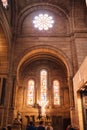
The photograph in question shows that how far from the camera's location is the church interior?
12172 millimetres

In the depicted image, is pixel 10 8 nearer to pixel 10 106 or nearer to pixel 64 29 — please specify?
pixel 64 29

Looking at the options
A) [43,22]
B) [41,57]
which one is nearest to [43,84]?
[41,57]

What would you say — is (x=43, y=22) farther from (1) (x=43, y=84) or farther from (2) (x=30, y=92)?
(2) (x=30, y=92)

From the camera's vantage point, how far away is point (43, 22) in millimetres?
15234

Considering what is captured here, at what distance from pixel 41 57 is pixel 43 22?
11.2ft

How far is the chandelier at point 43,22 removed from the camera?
14911 mm

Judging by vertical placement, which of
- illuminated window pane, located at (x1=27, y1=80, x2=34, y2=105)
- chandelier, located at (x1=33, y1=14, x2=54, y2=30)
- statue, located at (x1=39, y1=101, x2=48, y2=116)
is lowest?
statue, located at (x1=39, y1=101, x2=48, y2=116)

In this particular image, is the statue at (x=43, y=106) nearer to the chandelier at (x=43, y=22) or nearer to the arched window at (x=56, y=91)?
the arched window at (x=56, y=91)

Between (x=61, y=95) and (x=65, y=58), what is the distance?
388cm

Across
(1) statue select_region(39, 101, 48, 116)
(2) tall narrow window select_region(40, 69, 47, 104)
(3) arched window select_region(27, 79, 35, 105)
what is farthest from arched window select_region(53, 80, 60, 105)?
(3) arched window select_region(27, 79, 35, 105)

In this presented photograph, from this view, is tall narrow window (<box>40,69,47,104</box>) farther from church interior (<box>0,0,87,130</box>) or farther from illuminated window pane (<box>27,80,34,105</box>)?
illuminated window pane (<box>27,80,34,105</box>)

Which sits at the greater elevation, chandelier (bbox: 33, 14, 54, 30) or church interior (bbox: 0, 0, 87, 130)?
chandelier (bbox: 33, 14, 54, 30)

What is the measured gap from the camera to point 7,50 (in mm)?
12484

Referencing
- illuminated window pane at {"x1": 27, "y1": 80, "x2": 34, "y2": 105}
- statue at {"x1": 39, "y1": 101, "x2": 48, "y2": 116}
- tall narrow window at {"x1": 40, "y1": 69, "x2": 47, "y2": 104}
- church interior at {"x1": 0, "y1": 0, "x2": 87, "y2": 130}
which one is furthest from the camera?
tall narrow window at {"x1": 40, "y1": 69, "x2": 47, "y2": 104}
